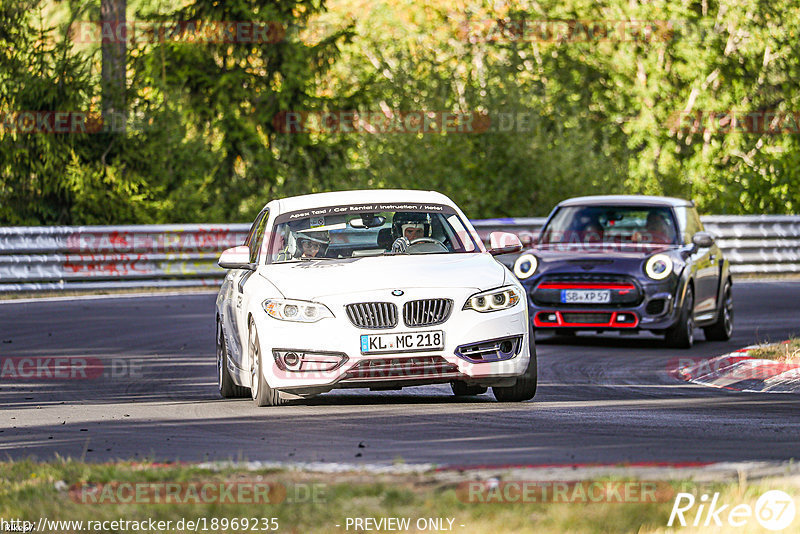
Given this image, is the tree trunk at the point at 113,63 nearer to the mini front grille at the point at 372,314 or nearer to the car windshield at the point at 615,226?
the car windshield at the point at 615,226

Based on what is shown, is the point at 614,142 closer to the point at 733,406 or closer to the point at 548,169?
the point at 548,169

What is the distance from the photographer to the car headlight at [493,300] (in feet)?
37.0

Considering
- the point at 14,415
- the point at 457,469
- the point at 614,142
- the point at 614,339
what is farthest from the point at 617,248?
the point at 614,142

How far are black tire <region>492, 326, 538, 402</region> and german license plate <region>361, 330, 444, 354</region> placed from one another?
32.3 inches

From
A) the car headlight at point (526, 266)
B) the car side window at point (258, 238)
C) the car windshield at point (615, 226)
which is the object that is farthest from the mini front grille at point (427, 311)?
the car windshield at point (615, 226)

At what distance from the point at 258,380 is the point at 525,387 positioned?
6.12 feet

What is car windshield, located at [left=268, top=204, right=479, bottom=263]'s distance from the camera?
39.9 feet

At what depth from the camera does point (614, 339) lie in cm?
1855

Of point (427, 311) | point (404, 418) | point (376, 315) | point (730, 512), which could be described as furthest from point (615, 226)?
point (730, 512)

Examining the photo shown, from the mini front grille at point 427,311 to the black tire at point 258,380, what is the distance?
3.51 feet

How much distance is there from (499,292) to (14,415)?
345cm

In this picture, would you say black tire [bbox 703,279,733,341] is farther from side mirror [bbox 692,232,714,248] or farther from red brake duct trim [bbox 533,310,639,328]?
red brake duct trim [bbox 533,310,639,328]

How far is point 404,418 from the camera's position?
35.0 ft

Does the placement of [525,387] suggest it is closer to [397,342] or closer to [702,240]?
[397,342]
